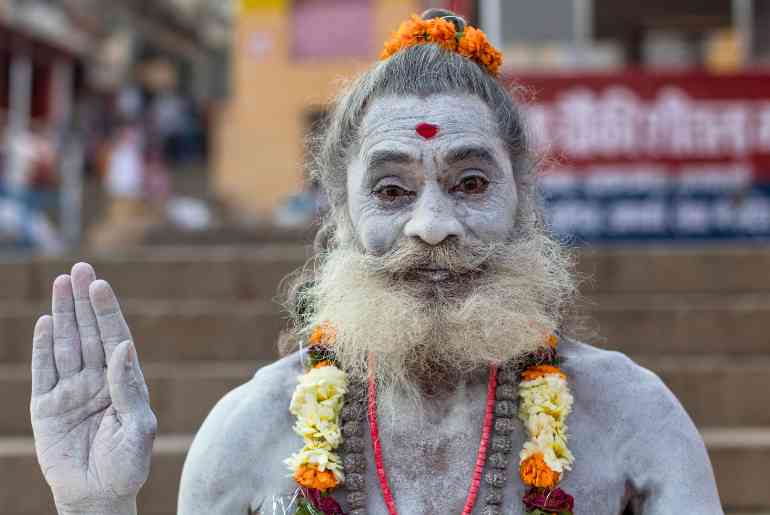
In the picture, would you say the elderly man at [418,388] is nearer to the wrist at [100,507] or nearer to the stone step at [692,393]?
the wrist at [100,507]

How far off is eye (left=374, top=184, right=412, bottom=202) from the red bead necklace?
32 cm

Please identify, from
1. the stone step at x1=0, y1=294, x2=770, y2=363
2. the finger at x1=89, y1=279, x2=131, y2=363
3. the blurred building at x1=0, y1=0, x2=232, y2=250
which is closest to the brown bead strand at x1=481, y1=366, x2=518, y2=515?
the finger at x1=89, y1=279, x2=131, y2=363

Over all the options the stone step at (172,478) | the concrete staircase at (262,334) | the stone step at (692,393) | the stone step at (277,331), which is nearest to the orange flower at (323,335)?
the concrete staircase at (262,334)

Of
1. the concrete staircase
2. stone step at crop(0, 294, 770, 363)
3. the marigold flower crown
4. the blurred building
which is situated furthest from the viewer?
the blurred building

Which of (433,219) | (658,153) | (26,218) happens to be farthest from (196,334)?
(26,218)

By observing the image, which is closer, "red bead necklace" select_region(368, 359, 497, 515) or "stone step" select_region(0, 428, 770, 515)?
"red bead necklace" select_region(368, 359, 497, 515)

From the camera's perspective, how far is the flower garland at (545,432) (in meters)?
2.05

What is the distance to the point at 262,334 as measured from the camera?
18.0 feet

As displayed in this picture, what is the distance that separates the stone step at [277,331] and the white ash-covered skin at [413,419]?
3.17 m

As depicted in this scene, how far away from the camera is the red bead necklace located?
209cm

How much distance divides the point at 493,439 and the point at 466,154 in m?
0.55

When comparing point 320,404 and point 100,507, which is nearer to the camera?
point 100,507

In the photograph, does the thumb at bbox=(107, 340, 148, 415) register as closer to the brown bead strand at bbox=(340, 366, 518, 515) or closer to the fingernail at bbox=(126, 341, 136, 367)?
the fingernail at bbox=(126, 341, 136, 367)

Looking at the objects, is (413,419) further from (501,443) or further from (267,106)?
(267,106)
